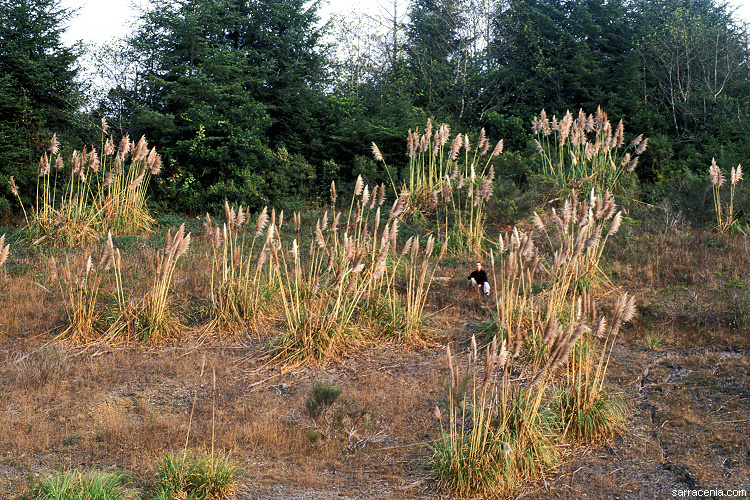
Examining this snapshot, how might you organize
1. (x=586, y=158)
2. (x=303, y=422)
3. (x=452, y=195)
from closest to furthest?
(x=303, y=422)
(x=452, y=195)
(x=586, y=158)

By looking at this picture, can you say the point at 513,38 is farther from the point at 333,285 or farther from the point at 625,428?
the point at 625,428

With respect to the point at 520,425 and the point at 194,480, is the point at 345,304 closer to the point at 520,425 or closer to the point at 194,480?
the point at 520,425

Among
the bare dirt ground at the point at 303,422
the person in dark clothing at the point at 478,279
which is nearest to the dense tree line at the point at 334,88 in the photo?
the person in dark clothing at the point at 478,279

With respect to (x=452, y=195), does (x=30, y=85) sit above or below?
Result: above

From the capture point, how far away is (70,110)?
57.1 ft

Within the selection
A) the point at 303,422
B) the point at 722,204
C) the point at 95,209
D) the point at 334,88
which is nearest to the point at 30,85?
the point at 95,209

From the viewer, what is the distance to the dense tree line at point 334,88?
53.8ft

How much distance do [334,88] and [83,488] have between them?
18.3 m

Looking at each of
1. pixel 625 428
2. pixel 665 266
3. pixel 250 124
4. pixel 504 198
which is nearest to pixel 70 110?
pixel 250 124

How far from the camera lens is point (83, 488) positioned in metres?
4.48

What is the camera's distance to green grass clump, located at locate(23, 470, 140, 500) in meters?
4.44

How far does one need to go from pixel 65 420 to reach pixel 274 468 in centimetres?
211

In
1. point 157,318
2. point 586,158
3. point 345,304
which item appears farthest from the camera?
point 586,158

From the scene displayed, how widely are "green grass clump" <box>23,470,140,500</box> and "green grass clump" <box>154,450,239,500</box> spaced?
8.5 inches
